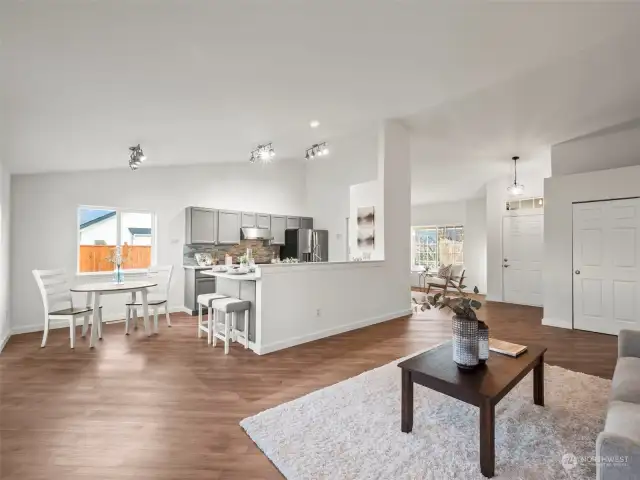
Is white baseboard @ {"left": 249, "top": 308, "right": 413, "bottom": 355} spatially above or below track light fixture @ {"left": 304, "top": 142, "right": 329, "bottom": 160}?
below

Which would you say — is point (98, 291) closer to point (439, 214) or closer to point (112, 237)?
point (112, 237)

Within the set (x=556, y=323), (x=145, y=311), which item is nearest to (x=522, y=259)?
(x=556, y=323)

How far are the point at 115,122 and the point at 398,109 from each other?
11.6 feet

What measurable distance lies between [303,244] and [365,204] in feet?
7.55

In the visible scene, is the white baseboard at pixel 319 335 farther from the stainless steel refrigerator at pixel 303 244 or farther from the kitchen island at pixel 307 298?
the stainless steel refrigerator at pixel 303 244

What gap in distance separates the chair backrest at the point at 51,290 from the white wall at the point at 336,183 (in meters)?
5.21

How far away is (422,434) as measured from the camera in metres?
2.02

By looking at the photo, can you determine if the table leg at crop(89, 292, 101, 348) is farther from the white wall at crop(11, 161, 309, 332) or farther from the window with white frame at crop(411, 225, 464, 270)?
the window with white frame at crop(411, 225, 464, 270)

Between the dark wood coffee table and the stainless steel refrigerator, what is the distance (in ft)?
17.2

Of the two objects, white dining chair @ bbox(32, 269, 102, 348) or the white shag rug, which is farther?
white dining chair @ bbox(32, 269, 102, 348)

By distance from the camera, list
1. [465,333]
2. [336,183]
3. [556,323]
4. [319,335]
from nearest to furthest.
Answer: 1. [465,333]
2. [319,335]
3. [556,323]
4. [336,183]

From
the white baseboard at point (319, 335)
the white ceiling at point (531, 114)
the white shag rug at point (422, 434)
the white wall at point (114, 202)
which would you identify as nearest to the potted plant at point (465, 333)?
the white shag rug at point (422, 434)

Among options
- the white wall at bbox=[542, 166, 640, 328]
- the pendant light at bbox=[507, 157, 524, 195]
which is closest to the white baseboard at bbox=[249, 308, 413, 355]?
the white wall at bbox=[542, 166, 640, 328]

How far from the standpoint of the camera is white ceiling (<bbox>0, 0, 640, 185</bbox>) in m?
1.86
